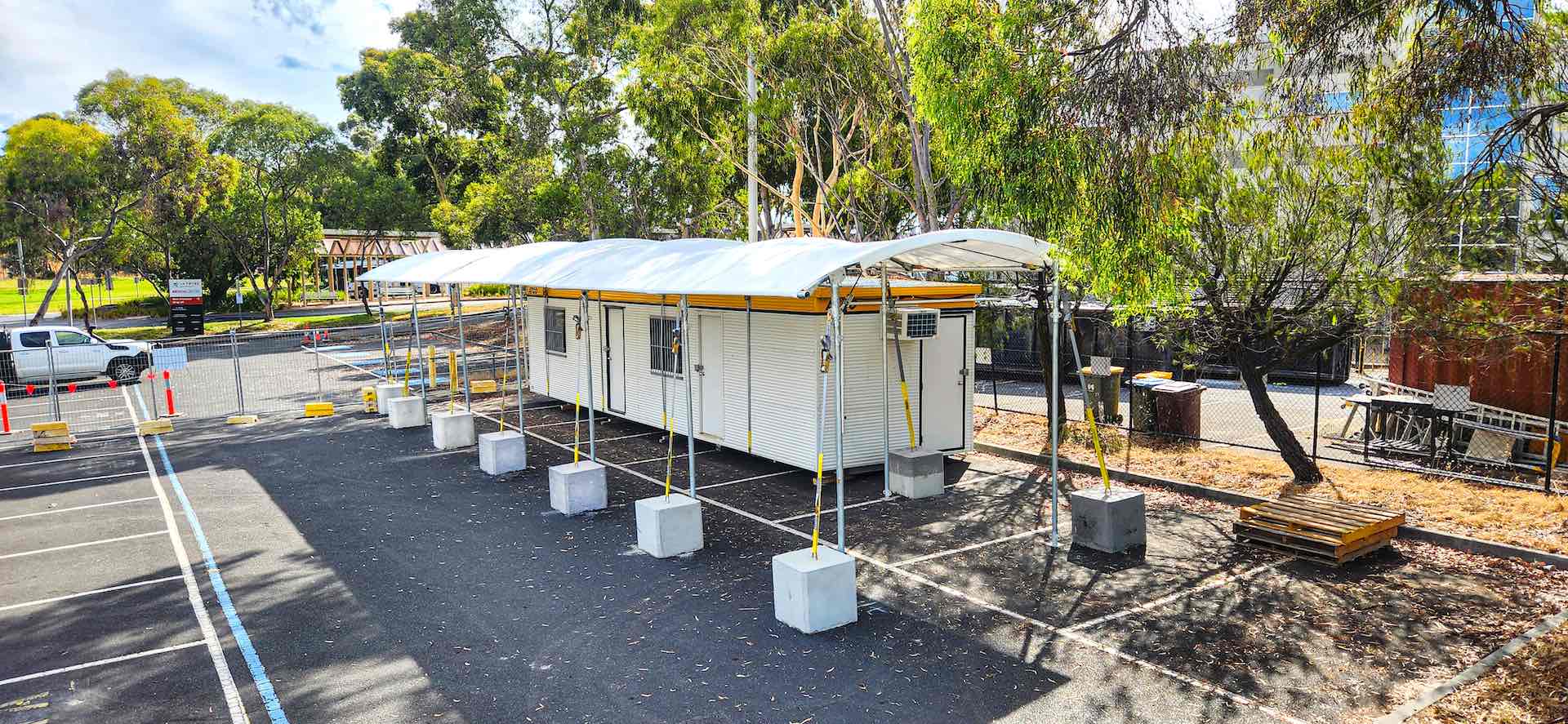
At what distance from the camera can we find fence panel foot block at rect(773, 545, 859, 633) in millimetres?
7465

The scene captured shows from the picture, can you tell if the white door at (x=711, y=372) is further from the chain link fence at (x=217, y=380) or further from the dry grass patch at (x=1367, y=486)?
the dry grass patch at (x=1367, y=486)

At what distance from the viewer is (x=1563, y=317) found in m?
11.4

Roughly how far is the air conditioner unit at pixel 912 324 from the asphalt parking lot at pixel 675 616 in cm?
205

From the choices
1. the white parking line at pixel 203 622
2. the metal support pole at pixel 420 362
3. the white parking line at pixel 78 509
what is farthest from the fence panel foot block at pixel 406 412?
Answer: the white parking line at pixel 78 509

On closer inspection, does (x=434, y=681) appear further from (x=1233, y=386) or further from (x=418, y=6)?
(x=418, y=6)

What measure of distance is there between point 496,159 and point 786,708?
34047 mm

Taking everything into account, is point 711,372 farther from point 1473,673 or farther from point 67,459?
point 67,459

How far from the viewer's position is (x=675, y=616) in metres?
7.93

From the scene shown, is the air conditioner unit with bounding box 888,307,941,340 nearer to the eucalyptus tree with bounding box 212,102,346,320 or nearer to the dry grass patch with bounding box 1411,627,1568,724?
the dry grass patch with bounding box 1411,627,1568,724

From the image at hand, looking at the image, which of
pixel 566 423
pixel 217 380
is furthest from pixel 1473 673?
pixel 217 380

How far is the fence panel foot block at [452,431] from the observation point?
15.2 meters

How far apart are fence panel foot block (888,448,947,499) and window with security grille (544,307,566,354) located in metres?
8.50

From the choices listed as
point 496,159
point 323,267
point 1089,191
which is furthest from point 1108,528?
point 323,267

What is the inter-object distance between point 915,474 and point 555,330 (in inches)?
368
